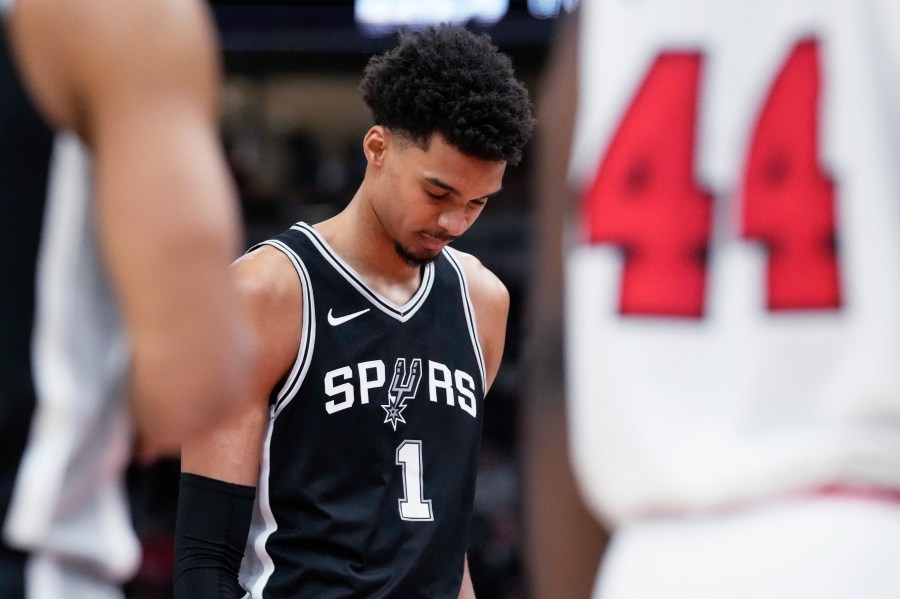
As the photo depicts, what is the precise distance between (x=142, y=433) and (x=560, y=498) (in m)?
0.47

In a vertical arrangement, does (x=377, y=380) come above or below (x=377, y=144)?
below

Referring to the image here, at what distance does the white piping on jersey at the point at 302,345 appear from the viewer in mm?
2465

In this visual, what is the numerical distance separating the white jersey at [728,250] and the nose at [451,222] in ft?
5.32

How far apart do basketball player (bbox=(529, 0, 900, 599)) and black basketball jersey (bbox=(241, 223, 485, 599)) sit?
1481 mm

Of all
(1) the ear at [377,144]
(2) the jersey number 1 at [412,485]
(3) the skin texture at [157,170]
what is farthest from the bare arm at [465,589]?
(3) the skin texture at [157,170]

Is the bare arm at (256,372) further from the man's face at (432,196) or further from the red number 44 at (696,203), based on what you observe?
the red number 44 at (696,203)

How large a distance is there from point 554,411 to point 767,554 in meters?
0.22

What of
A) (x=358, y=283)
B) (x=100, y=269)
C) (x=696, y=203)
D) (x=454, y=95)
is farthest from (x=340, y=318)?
(x=696, y=203)

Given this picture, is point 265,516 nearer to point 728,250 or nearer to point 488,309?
point 488,309

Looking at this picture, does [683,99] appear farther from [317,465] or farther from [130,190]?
[317,465]

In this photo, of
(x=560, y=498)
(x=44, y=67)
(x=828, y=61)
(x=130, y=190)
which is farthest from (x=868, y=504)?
(x=44, y=67)

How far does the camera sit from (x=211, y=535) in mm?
2420

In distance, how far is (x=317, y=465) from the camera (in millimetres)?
2457

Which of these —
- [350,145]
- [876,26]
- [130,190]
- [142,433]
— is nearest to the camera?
[876,26]
